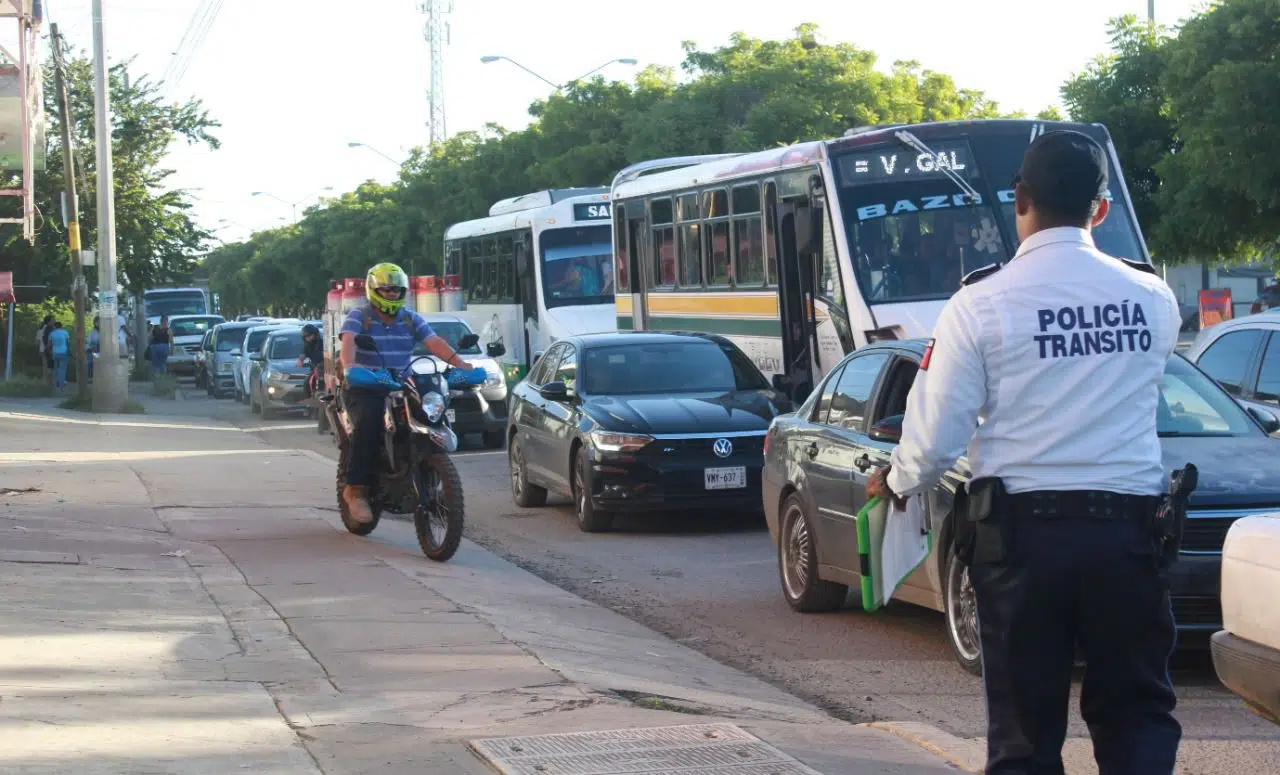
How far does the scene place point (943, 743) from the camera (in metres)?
6.34

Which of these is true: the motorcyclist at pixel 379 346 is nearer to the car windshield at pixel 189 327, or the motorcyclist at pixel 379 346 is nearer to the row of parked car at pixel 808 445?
the row of parked car at pixel 808 445

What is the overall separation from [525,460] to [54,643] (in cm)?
809

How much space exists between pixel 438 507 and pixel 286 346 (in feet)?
71.2

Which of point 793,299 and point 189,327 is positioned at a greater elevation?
point 793,299

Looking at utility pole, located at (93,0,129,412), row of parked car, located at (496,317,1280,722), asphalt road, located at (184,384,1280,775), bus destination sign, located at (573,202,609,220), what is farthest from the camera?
utility pole, located at (93,0,129,412)

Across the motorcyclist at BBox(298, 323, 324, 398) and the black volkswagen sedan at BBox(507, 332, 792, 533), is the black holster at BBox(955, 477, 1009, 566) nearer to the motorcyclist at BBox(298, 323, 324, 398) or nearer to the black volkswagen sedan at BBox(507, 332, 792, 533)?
the black volkswagen sedan at BBox(507, 332, 792, 533)

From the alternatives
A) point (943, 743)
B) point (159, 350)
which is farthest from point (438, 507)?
point (159, 350)

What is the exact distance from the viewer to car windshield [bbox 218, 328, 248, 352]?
145 ft

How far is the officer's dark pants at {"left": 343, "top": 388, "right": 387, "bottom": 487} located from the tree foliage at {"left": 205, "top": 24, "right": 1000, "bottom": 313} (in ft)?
73.7

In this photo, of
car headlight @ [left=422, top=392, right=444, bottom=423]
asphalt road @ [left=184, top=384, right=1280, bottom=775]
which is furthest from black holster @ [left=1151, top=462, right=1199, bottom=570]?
car headlight @ [left=422, top=392, right=444, bottom=423]

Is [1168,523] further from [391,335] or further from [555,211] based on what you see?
[555,211]

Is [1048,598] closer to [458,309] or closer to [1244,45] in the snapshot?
[1244,45]

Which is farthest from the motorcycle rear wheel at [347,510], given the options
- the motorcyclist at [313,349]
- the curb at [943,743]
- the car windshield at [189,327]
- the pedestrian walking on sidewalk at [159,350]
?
the car windshield at [189,327]

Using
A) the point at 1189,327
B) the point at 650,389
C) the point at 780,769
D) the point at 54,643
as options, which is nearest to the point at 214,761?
the point at 780,769
